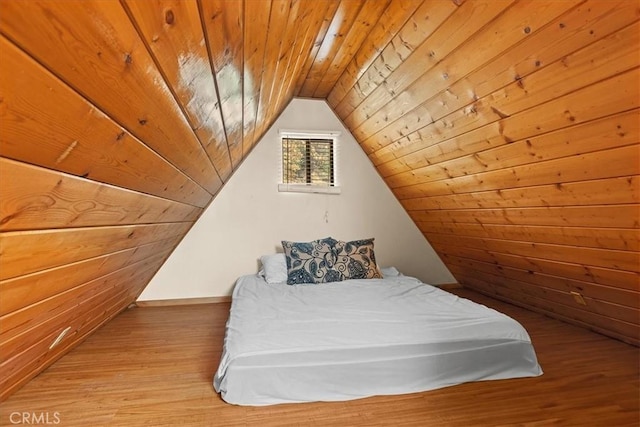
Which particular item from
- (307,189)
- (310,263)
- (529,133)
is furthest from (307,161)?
(529,133)

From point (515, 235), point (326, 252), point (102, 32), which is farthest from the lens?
point (326, 252)

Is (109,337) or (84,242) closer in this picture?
(84,242)

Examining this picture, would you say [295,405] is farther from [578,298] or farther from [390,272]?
[578,298]

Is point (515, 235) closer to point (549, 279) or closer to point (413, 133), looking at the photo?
point (549, 279)

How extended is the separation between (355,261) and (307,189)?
102 centimetres

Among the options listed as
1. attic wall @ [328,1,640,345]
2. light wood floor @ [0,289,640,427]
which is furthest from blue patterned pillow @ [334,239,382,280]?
light wood floor @ [0,289,640,427]

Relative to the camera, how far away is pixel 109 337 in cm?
240

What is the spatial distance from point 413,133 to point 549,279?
1.61 m

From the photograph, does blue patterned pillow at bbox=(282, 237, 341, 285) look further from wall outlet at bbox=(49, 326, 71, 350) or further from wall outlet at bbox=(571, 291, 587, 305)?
wall outlet at bbox=(571, 291, 587, 305)

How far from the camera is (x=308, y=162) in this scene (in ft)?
11.8

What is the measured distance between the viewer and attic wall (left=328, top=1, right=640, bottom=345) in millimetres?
1196

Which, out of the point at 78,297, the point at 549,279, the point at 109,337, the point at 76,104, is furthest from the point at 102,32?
the point at 549,279

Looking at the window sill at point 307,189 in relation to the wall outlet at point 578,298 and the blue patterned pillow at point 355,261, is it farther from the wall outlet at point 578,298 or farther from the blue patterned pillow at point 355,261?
the wall outlet at point 578,298

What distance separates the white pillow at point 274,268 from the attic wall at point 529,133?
1.54m
